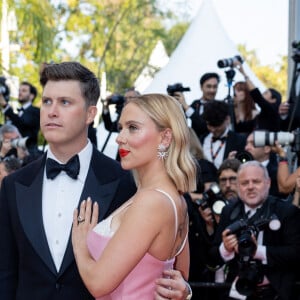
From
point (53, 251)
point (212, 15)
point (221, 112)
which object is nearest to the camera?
point (53, 251)

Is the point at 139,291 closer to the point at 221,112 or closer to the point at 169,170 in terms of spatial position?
the point at 169,170

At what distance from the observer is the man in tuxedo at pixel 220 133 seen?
27.4 ft

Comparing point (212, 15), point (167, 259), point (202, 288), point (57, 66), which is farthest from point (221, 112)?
point (212, 15)

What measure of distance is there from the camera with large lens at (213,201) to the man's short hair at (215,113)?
1.25 metres

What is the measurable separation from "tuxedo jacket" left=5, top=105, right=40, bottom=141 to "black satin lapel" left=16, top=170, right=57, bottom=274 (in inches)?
270

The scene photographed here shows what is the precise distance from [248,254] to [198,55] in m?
9.80

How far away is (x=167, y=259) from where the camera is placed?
3.36 m

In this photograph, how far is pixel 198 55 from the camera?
15.6m

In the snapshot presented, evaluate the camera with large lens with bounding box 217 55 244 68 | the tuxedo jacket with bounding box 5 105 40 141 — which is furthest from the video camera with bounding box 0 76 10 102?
the camera with large lens with bounding box 217 55 244 68

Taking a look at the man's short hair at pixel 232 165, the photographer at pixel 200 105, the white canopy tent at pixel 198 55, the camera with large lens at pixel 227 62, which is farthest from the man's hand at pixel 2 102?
the man's short hair at pixel 232 165

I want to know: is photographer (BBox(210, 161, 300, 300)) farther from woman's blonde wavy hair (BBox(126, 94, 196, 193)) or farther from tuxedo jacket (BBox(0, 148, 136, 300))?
woman's blonde wavy hair (BBox(126, 94, 196, 193))

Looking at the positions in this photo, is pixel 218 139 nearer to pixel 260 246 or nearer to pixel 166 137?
pixel 260 246

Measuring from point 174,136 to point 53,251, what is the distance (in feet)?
2.91

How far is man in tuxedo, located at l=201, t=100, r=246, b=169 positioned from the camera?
836 centimetres
